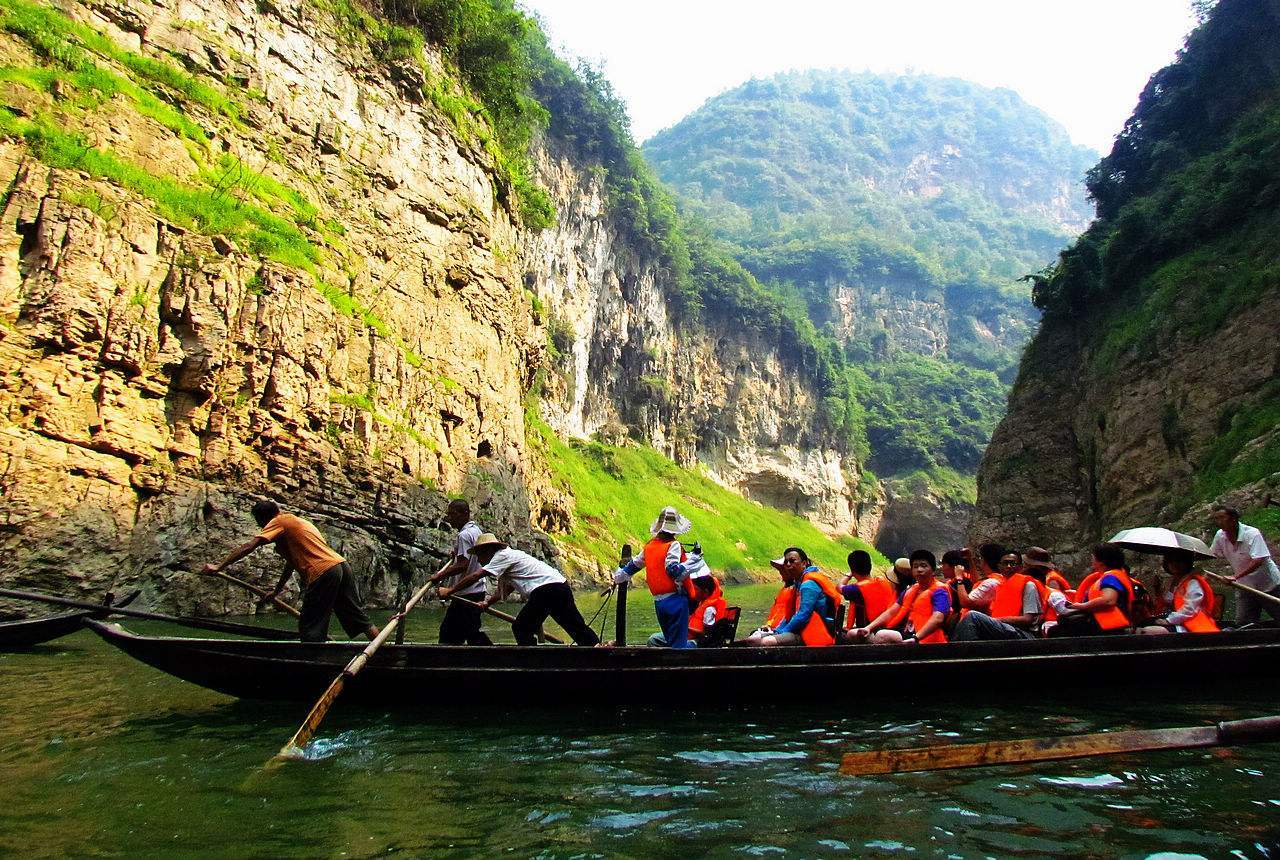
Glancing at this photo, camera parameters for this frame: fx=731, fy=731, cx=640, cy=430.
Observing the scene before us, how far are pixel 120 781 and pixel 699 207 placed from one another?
387ft

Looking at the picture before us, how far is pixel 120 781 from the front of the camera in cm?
474

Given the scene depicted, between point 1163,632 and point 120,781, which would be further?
point 1163,632

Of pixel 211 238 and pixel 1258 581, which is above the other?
pixel 211 238

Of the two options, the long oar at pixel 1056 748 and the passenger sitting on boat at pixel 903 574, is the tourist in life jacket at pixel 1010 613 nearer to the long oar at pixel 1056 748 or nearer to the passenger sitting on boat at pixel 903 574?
the passenger sitting on boat at pixel 903 574

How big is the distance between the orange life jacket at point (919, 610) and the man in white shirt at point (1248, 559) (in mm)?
3945

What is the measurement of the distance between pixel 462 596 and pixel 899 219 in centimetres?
14660

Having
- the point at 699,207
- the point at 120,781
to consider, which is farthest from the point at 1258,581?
the point at 699,207

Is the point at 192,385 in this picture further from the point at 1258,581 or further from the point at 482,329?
the point at 1258,581

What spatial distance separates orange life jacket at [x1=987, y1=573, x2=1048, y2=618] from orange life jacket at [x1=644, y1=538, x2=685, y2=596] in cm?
434

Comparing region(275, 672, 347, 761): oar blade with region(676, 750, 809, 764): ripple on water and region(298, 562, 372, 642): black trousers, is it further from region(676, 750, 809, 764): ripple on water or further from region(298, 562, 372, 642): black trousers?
region(676, 750, 809, 764): ripple on water

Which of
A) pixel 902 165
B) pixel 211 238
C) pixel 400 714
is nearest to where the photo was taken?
pixel 400 714

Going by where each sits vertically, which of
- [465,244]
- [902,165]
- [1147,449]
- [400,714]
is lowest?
[400,714]

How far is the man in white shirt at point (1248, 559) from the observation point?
8930 millimetres

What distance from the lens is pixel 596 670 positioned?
6.89 m
